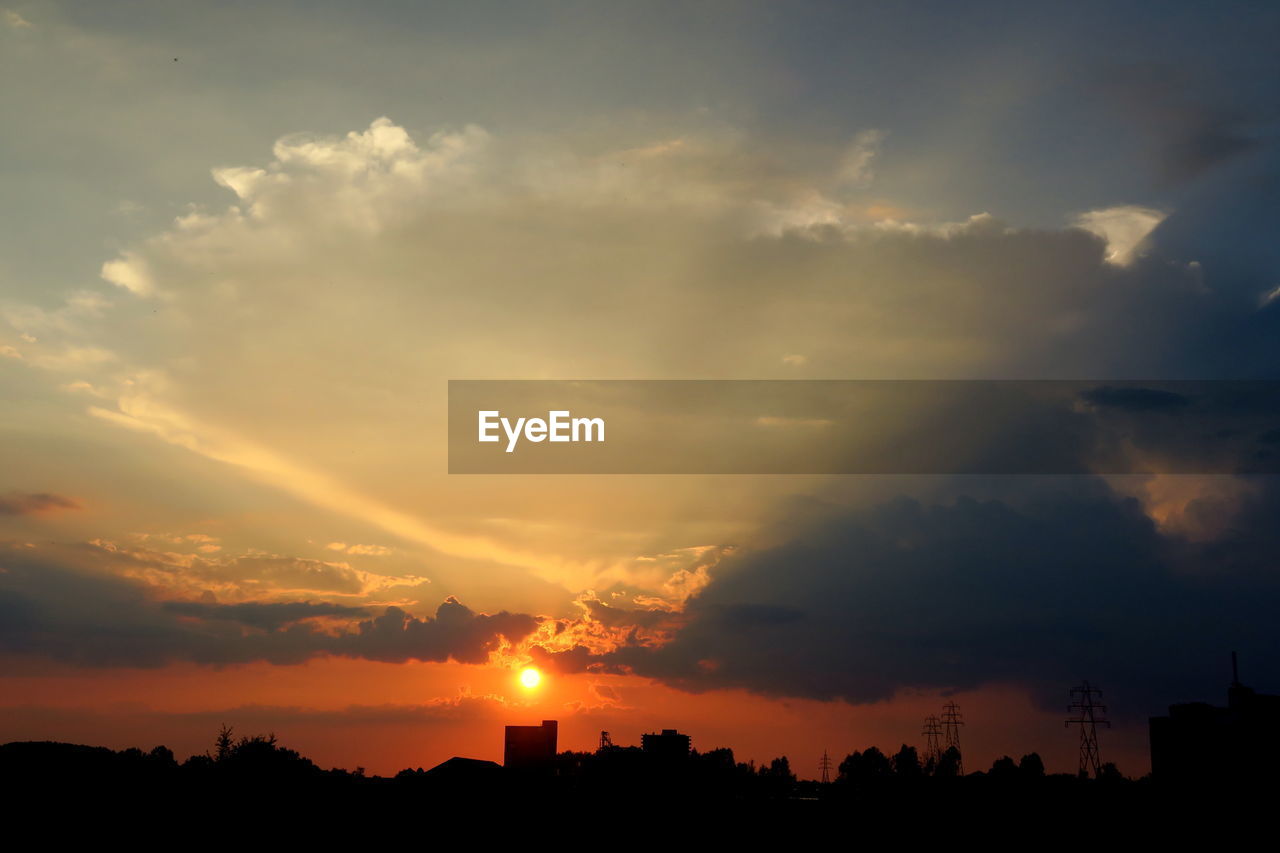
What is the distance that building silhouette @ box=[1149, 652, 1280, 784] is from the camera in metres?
110

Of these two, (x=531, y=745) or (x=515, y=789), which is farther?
(x=531, y=745)

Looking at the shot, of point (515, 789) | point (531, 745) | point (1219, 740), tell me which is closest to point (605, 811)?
point (515, 789)

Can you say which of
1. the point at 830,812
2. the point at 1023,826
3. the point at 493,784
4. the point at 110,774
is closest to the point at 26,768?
the point at 110,774

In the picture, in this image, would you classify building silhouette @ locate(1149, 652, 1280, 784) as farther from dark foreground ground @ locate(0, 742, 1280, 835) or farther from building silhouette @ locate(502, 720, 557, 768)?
building silhouette @ locate(502, 720, 557, 768)

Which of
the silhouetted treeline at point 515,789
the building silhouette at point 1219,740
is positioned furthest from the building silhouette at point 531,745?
the building silhouette at point 1219,740

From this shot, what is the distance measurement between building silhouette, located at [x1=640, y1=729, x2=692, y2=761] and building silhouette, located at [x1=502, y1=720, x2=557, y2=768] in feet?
57.3

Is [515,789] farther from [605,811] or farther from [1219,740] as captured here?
[1219,740]

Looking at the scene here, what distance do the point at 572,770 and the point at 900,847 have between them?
58835mm

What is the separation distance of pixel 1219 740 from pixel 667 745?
60.5 metres

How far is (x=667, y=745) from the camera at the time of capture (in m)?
111

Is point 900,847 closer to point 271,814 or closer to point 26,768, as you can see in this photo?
point 271,814

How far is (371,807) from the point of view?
297 feet

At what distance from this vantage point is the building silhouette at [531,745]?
123688 millimetres

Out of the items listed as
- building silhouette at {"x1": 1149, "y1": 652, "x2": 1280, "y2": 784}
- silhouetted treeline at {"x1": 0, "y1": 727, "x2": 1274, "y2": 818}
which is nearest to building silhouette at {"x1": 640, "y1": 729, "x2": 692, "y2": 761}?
silhouetted treeline at {"x1": 0, "y1": 727, "x2": 1274, "y2": 818}
